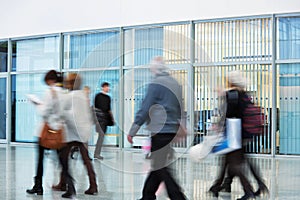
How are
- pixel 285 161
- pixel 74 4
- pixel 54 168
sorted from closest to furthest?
pixel 54 168 → pixel 285 161 → pixel 74 4

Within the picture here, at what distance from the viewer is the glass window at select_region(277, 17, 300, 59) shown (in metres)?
11.5

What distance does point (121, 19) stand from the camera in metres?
13.3

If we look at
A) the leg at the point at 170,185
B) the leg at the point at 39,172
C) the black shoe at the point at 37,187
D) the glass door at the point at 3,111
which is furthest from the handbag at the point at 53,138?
the glass door at the point at 3,111

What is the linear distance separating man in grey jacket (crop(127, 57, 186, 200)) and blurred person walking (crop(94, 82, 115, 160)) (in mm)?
1685

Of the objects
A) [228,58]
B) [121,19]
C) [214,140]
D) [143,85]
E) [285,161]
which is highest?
[121,19]

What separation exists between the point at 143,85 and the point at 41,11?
9228mm

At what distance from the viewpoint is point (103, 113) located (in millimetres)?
6527

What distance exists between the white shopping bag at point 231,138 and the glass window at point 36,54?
9.77m

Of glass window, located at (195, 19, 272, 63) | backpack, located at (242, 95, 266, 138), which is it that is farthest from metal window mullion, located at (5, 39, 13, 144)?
backpack, located at (242, 95, 266, 138)

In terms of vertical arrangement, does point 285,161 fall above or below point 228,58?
below

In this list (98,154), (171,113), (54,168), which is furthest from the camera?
(54,168)

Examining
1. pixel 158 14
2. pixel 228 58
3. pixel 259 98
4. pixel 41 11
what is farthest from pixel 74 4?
pixel 259 98

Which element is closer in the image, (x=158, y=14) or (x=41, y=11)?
(x=158, y=14)

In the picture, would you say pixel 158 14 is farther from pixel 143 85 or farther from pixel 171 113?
pixel 171 113
